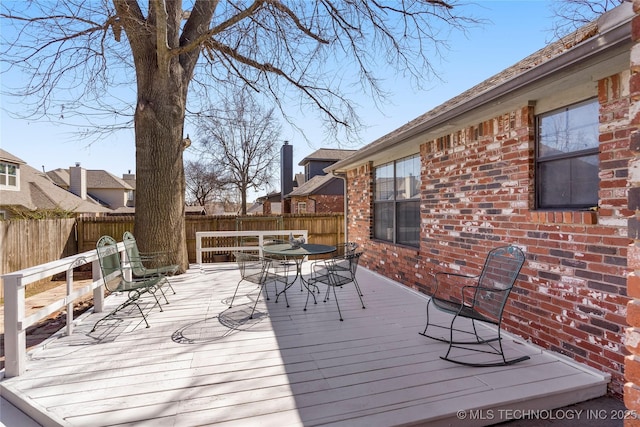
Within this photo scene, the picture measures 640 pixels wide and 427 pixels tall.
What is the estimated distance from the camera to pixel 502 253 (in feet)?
10.7

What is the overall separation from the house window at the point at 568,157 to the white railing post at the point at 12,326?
461 centimetres

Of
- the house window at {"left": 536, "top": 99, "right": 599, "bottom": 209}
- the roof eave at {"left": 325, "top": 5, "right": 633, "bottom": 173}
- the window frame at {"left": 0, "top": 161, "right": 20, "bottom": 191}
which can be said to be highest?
the window frame at {"left": 0, "top": 161, "right": 20, "bottom": 191}

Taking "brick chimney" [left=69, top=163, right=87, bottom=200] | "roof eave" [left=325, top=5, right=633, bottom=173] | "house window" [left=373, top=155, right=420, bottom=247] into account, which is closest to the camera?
"roof eave" [left=325, top=5, right=633, bottom=173]

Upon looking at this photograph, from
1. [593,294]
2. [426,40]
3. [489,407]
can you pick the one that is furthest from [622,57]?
[426,40]

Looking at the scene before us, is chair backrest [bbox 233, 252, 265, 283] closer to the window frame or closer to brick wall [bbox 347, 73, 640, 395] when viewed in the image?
brick wall [bbox 347, 73, 640, 395]

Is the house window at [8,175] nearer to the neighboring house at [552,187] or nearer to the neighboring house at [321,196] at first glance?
the neighboring house at [321,196]

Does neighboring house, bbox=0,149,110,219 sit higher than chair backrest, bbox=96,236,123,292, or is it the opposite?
neighboring house, bbox=0,149,110,219

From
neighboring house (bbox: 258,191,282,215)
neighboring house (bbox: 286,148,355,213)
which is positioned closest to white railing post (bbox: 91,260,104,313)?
neighboring house (bbox: 286,148,355,213)

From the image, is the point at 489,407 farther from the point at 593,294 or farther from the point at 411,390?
the point at 593,294

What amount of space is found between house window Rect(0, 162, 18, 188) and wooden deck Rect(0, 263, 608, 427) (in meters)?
15.3

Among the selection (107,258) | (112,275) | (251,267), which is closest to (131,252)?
(112,275)

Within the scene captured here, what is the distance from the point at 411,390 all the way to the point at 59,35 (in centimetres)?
772

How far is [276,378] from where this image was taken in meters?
2.57

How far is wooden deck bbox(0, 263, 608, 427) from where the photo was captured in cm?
215
